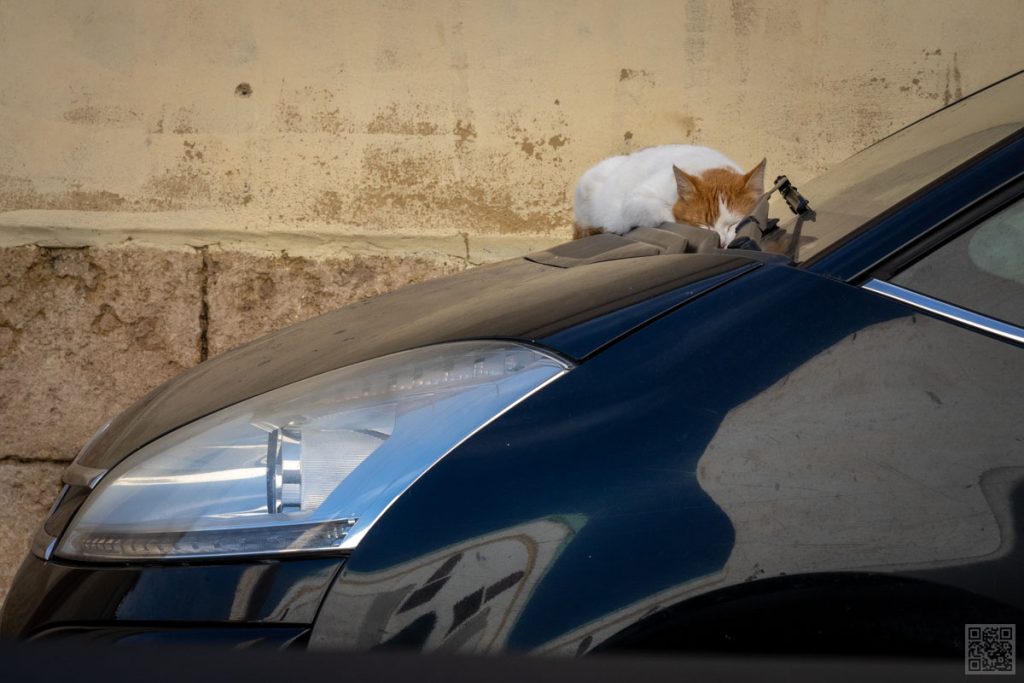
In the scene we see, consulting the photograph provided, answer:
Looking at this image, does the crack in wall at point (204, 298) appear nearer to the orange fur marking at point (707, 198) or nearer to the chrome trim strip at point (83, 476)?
the orange fur marking at point (707, 198)

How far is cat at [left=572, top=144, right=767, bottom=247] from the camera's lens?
328 centimetres

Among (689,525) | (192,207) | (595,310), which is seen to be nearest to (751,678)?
(689,525)

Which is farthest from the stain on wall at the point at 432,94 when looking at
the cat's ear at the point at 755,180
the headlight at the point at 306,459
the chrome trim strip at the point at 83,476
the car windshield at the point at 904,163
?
the headlight at the point at 306,459

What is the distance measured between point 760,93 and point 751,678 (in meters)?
3.51

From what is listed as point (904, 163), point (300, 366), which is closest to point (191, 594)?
point (300, 366)

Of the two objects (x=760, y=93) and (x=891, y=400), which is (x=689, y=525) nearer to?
(x=891, y=400)

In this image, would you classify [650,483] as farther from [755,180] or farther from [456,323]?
[755,180]

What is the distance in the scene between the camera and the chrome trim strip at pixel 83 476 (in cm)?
172

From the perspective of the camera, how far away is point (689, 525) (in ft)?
4.25

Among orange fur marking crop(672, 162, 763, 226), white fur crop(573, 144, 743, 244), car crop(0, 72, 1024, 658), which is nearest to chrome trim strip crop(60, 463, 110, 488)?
car crop(0, 72, 1024, 658)

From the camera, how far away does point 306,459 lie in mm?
1465

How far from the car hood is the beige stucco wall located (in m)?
1.95

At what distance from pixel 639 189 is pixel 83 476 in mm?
2154

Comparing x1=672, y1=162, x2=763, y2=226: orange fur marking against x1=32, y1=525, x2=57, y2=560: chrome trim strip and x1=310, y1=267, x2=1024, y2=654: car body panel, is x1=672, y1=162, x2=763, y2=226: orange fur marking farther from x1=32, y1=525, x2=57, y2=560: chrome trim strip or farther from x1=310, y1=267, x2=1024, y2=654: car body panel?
x1=32, y1=525, x2=57, y2=560: chrome trim strip
